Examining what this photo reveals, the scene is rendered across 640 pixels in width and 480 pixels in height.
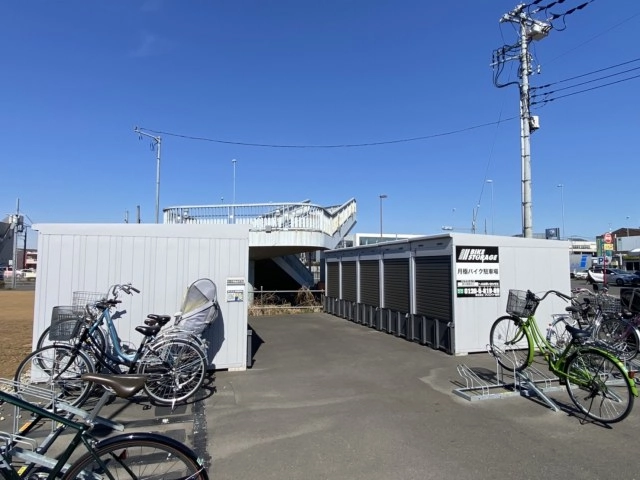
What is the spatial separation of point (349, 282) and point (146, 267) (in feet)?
27.4

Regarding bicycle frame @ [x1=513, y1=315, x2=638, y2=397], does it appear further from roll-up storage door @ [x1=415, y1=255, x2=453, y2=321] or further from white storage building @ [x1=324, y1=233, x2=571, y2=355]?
roll-up storage door @ [x1=415, y1=255, x2=453, y2=321]

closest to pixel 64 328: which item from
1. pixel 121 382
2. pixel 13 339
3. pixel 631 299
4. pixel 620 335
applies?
pixel 121 382

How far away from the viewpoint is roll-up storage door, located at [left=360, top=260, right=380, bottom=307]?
39.4ft

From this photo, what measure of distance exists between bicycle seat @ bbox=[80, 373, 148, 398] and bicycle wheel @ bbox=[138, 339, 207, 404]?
2735mm

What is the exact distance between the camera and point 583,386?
5039 mm

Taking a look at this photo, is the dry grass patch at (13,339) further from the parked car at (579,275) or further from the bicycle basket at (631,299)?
the parked car at (579,275)

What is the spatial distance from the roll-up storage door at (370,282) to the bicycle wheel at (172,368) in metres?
7.06

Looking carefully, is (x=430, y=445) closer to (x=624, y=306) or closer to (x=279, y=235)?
(x=624, y=306)

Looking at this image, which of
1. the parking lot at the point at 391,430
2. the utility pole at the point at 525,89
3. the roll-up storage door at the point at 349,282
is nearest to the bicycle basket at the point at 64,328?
the parking lot at the point at 391,430

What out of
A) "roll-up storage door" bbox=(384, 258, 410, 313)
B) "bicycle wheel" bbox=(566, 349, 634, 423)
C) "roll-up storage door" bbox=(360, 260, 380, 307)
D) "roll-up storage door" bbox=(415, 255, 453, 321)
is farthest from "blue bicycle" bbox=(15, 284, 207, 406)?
"roll-up storage door" bbox=(360, 260, 380, 307)

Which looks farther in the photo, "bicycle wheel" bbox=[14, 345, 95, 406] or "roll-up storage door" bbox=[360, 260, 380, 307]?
"roll-up storage door" bbox=[360, 260, 380, 307]

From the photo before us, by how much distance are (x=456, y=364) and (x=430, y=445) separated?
12.2 ft

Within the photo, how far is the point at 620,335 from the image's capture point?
7.61m

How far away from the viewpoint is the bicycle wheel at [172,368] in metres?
5.43
